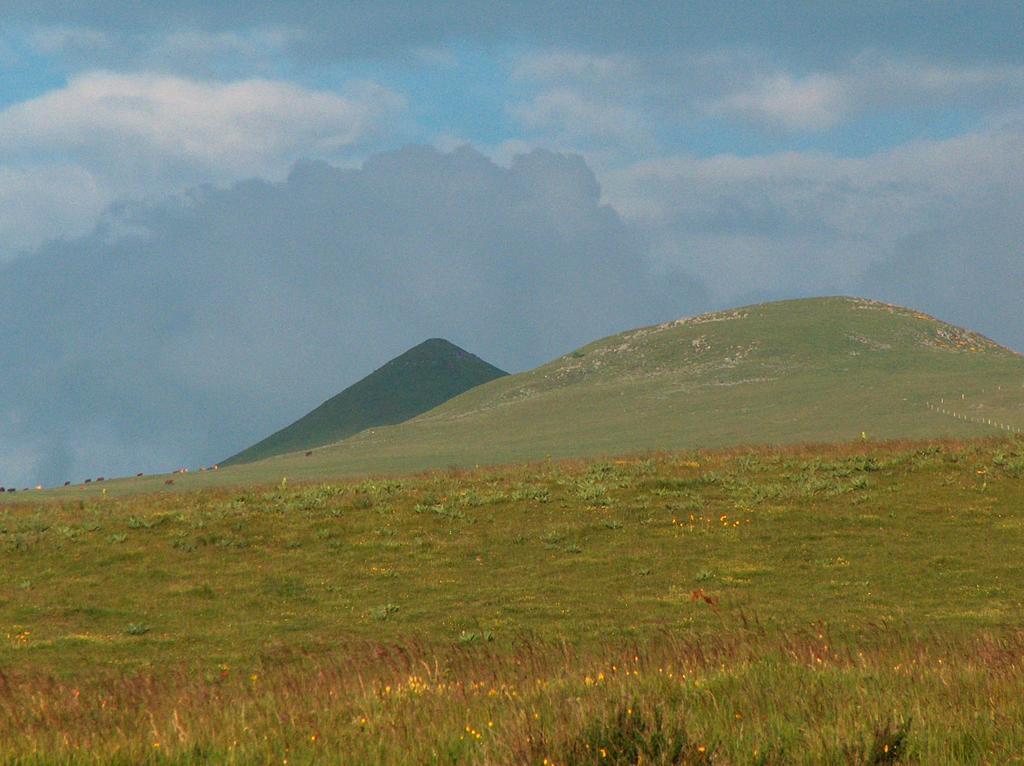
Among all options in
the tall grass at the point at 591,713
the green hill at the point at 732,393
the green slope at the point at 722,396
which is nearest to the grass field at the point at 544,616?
the tall grass at the point at 591,713

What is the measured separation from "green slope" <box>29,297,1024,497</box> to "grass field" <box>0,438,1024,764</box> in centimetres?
2907

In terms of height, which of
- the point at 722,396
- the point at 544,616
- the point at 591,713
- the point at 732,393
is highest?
the point at 732,393

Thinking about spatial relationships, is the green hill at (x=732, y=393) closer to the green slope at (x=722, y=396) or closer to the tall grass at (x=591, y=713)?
the green slope at (x=722, y=396)

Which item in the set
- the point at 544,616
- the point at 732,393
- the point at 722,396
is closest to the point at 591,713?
the point at 544,616

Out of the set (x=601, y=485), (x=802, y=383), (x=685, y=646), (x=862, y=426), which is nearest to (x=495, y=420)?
(x=802, y=383)

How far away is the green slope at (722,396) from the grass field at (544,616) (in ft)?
95.4

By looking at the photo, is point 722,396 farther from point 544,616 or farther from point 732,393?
point 544,616

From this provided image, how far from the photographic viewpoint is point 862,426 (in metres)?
73.4

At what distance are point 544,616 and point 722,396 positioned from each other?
73879 millimetres

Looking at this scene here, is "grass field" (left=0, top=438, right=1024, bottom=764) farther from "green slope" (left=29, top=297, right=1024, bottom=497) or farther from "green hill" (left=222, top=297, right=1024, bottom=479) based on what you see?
"green hill" (left=222, top=297, right=1024, bottom=479)

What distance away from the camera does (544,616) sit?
79.2ft

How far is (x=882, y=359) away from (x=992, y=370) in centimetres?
1471

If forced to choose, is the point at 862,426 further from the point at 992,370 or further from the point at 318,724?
the point at 318,724

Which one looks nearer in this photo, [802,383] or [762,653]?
[762,653]
